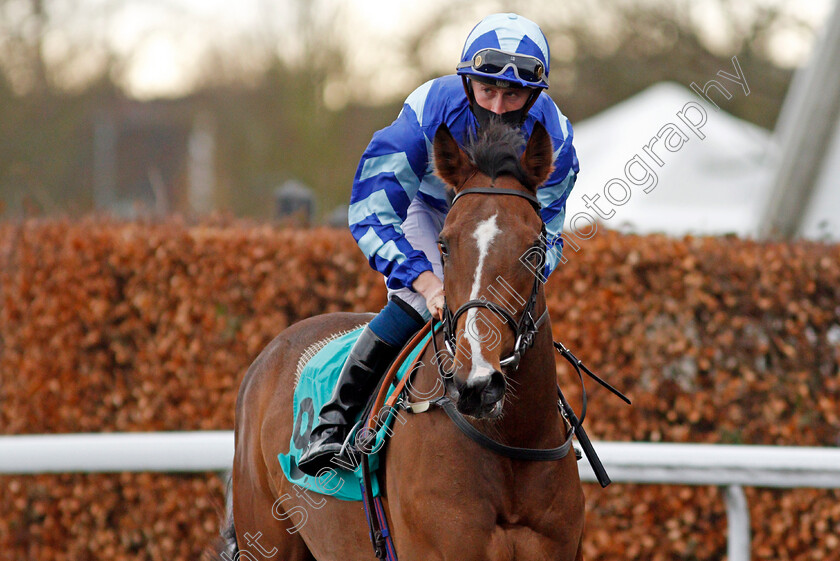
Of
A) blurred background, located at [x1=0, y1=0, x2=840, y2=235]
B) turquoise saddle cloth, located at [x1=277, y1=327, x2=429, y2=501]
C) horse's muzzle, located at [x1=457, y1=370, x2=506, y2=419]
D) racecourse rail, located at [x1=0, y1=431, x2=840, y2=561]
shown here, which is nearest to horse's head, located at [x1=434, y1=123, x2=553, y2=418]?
horse's muzzle, located at [x1=457, y1=370, x2=506, y2=419]

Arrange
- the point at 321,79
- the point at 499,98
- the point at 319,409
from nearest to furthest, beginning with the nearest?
the point at 499,98 → the point at 319,409 → the point at 321,79

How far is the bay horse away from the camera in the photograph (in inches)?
93.0

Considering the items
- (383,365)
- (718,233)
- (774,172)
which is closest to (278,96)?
(774,172)

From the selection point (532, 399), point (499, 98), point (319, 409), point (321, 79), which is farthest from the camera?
point (321, 79)

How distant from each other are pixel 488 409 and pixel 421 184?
113 centimetres

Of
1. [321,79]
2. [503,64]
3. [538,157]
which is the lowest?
[321,79]

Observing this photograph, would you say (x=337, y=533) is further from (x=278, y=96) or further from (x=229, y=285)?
(x=278, y=96)

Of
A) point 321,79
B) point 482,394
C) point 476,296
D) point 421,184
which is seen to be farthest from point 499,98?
point 321,79

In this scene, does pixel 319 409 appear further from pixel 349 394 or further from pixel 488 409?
pixel 488 409

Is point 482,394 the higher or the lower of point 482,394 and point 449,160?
the lower

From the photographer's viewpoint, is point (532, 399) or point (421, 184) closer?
point (532, 399)

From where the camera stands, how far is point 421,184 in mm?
3180

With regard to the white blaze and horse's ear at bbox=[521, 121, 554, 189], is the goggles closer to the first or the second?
horse's ear at bbox=[521, 121, 554, 189]

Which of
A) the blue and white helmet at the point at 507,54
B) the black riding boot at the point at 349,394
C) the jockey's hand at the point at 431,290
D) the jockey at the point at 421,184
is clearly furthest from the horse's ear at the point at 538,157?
the black riding boot at the point at 349,394
